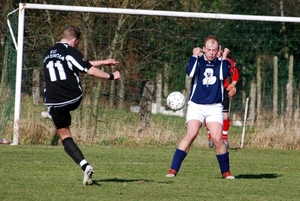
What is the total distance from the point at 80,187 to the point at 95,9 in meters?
7.42

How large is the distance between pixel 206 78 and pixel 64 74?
194cm

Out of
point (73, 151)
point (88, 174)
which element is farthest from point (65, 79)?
point (88, 174)

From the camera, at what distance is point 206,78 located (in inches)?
373

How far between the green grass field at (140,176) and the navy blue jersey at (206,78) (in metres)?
1.02

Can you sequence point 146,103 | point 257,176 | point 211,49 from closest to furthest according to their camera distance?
point 211,49 → point 257,176 → point 146,103

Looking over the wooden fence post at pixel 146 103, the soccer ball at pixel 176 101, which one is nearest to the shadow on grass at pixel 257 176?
the soccer ball at pixel 176 101

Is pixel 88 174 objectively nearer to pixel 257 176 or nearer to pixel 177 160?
pixel 177 160

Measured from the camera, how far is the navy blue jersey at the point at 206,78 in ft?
30.9

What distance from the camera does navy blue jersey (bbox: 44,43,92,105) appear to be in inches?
332

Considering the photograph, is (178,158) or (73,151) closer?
(73,151)

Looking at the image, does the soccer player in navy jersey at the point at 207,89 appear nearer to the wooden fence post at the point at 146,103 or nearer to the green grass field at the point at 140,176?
the green grass field at the point at 140,176

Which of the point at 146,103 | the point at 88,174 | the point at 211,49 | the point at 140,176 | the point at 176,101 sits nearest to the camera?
the point at 88,174

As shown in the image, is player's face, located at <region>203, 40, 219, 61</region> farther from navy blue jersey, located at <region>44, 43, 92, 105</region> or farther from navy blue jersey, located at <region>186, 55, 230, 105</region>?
navy blue jersey, located at <region>44, 43, 92, 105</region>

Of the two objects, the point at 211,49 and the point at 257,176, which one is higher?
the point at 211,49
